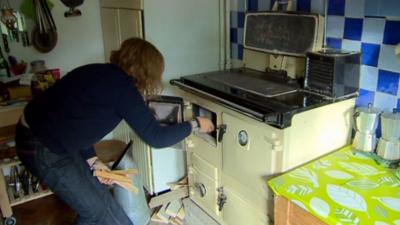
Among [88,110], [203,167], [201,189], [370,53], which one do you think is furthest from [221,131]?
[370,53]

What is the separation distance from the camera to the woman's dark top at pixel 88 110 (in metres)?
1.25

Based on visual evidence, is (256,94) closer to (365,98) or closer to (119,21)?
(365,98)

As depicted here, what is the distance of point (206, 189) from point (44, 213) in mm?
1040

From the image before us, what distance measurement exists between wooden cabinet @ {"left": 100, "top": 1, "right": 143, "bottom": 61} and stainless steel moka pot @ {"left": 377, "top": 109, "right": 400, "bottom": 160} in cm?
121

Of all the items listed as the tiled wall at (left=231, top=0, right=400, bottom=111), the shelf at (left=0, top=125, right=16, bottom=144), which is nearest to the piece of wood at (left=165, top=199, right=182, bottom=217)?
the shelf at (left=0, top=125, right=16, bottom=144)

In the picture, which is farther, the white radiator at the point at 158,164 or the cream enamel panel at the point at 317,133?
the white radiator at the point at 158,164

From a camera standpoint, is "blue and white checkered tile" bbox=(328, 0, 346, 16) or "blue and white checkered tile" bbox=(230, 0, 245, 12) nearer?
"blue and white checkered tile" bbox=(328, 0, 346, 16)

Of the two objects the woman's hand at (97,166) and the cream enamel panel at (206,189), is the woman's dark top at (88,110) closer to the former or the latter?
the woman's hand at (97,166)

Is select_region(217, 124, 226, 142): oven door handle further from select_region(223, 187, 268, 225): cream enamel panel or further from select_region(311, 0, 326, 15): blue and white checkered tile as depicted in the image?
select_region(311, 0, 326, 15): blue and white checkered tile

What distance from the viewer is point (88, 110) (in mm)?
1274

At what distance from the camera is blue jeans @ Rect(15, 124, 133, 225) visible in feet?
4.33

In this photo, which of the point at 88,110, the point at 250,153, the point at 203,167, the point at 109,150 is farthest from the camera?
the point at 109,150

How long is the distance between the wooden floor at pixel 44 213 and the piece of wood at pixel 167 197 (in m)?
0.48

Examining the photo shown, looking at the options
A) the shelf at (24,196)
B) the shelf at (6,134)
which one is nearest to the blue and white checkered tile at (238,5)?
the shelf at (6,134)
